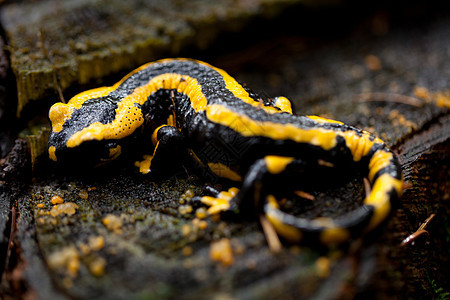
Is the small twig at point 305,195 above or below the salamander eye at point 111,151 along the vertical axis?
above

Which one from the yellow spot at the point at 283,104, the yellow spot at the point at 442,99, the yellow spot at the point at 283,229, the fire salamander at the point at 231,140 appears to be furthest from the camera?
the yellow spot at the point at 442,99

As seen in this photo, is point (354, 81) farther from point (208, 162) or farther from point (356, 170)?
point (208, 162)

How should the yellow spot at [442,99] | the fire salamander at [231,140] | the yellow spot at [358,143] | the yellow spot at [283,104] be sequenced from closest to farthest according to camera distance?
the fire salamander at [231,140], the yellow spot at [358,143], the yellow spot at [283,104], the yellow spot at [442,99]

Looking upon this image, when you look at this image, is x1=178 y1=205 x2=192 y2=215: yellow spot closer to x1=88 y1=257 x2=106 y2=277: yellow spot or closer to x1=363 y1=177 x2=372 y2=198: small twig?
x1=88 y1=257 x2=106 y2=277: yellow spot

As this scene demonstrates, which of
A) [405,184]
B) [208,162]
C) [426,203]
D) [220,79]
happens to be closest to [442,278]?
[426,203]

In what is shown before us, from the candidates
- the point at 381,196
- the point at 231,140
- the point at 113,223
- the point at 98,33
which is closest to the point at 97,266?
the point at 113,223

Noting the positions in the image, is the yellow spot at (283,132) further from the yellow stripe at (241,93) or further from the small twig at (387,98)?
the small twig at (387,98)

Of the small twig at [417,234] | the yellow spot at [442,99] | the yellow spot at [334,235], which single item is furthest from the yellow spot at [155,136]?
the yellow spot at [442,99]

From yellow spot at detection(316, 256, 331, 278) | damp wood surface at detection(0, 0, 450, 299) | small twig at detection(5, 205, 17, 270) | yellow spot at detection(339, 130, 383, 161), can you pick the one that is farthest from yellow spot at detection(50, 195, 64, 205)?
yellow spot at detection(339, 130, 383, 161)
